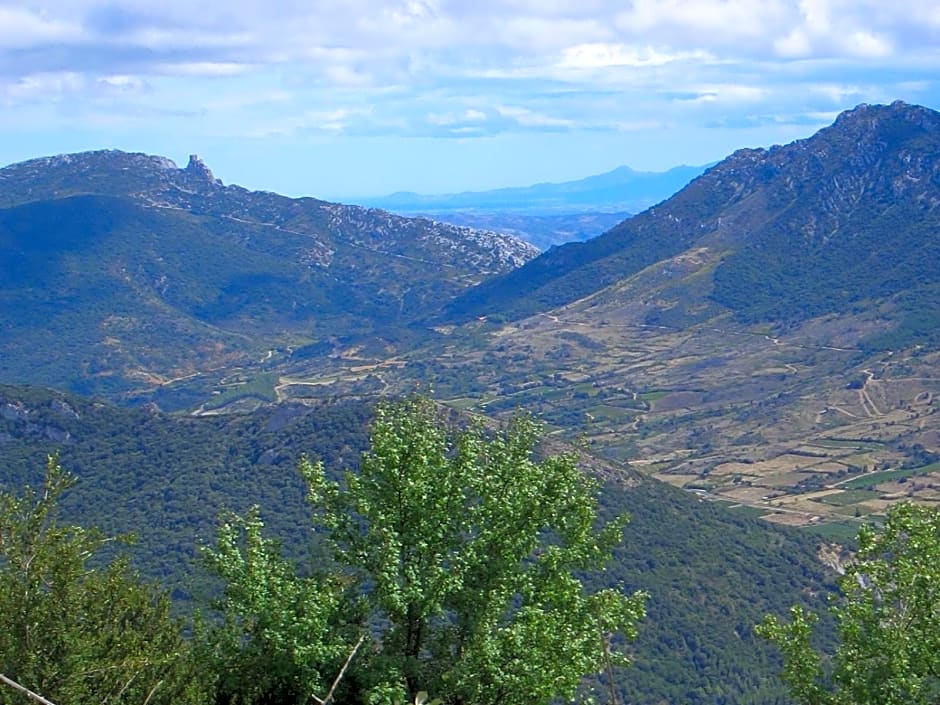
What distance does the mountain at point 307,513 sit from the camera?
65688mm

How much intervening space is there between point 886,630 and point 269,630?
35.5 ft

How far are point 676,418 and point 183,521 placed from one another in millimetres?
105314

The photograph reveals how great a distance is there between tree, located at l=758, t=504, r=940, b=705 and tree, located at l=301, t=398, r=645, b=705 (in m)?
3.57

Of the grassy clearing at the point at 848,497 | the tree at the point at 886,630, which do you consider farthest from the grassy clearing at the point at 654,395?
the tree at the point at 886,630

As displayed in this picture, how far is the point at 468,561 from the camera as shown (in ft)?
60.4

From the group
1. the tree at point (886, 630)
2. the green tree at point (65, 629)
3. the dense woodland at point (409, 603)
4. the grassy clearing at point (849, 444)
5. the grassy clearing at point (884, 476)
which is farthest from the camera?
the grassy clearing at point (849, 444)

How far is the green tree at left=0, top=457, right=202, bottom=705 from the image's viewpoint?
54.0ft

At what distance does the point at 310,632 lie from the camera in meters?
17.6

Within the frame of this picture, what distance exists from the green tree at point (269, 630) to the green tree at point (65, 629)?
74 centimetres

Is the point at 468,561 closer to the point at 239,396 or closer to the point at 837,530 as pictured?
the point at 837,530

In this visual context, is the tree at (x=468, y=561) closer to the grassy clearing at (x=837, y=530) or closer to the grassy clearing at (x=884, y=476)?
the grassy clearing at (x=837, y=530)

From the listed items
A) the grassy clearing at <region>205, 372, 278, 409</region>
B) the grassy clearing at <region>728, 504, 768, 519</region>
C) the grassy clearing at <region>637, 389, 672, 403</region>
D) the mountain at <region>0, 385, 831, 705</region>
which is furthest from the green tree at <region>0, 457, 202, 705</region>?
the grassy clearing at <region>205, 372, 278, 409</region>

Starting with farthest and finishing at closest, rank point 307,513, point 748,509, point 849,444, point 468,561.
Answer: point 849,444 < point 748,509 < point 307,513 < point 468,561

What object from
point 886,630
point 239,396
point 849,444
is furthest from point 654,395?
point 886,630
